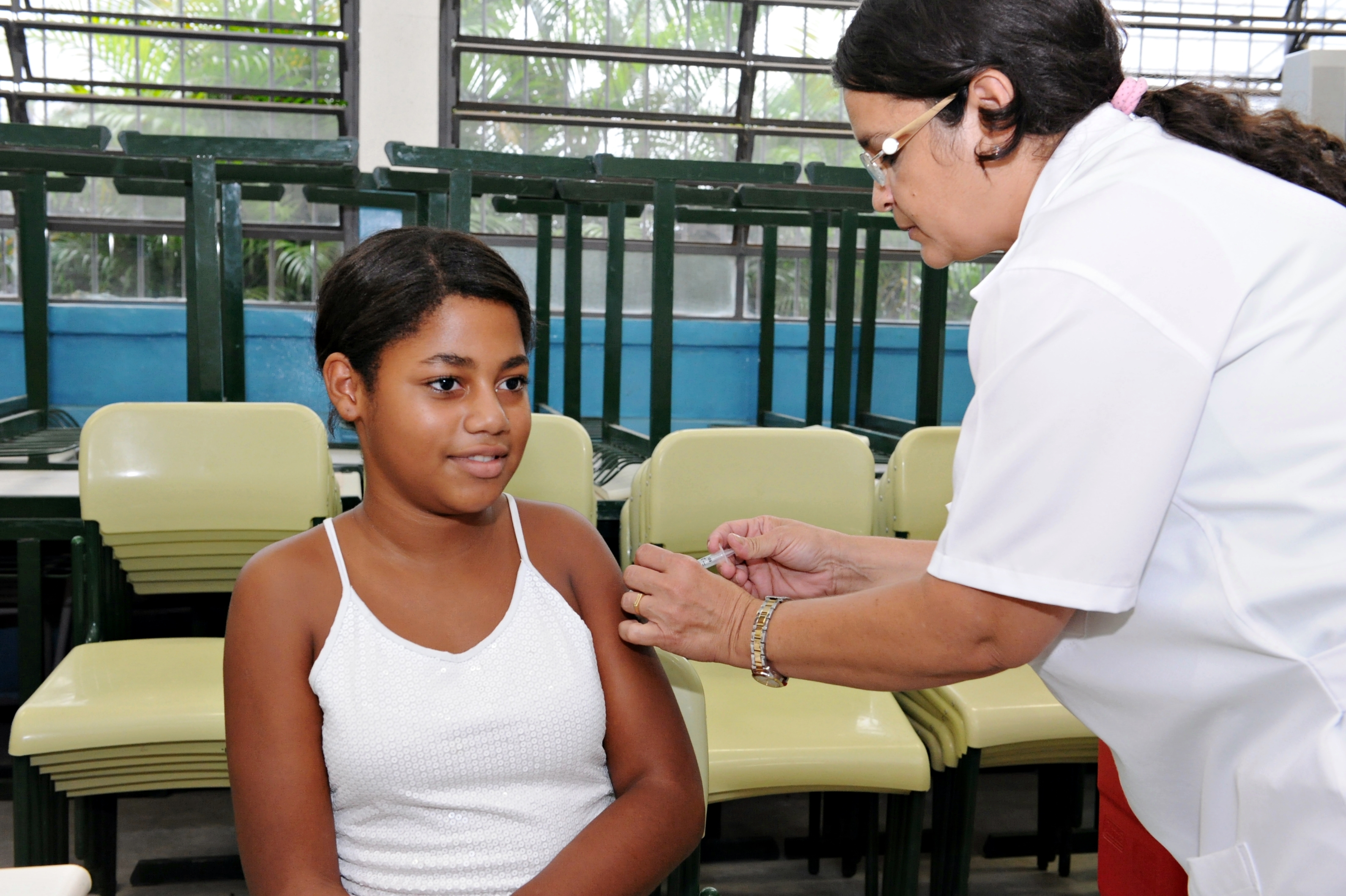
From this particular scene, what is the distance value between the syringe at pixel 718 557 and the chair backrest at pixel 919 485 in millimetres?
1107

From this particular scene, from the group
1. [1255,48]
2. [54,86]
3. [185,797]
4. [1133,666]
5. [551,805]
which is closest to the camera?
[1133,666]

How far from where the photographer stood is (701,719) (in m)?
1.22

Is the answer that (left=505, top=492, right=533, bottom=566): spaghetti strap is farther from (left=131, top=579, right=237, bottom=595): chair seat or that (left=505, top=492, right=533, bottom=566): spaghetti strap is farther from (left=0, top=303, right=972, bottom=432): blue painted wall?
(left=0, top=303, right=972, bottom=432): blue painted wall

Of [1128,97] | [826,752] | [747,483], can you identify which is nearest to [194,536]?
[747,483]

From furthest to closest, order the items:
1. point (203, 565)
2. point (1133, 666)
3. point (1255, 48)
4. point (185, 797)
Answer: point (1255, 48)
point (185, 797)
point (203, 565)
point (1133, 666)

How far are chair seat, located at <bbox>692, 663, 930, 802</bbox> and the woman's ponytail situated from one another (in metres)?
1.05

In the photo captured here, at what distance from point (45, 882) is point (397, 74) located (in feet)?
17.8

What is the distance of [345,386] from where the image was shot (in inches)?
46.8

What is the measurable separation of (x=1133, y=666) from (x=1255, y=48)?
22.8 feet

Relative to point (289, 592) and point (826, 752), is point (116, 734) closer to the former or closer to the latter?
point (289, 592)

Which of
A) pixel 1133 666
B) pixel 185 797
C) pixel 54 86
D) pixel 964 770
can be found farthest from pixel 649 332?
pixel 1133 666

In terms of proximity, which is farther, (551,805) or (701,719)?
(701,719)

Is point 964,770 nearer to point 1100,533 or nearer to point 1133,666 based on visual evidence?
point 1133,666

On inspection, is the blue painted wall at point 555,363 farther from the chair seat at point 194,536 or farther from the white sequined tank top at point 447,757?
the white sequined tank top at point 447,757
